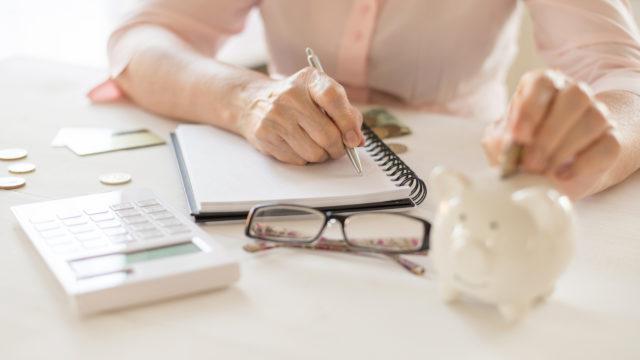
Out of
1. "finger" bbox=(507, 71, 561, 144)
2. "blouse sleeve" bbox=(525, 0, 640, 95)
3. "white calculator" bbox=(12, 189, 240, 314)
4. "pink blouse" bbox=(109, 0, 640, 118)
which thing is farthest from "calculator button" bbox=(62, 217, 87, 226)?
"blouse sleeve" bbox=(525, 0, 640, 95)

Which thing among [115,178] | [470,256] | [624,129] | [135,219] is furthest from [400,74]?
[470,256]

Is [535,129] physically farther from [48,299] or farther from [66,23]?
[66,23]

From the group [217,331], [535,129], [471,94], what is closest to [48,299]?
[217,331]

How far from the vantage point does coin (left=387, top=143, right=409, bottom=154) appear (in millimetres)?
1058

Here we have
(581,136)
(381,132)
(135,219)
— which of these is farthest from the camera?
(381,132)

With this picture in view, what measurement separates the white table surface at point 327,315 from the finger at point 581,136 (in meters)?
0.08

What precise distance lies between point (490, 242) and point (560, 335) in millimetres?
120

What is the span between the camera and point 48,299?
0.67 meters

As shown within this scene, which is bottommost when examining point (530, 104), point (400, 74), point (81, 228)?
point (400, 74)

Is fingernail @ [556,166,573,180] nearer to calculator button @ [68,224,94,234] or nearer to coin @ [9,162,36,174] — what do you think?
calculator button @ [68,224,94,234]

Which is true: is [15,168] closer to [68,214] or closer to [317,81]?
[68,214]

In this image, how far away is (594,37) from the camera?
117 cm

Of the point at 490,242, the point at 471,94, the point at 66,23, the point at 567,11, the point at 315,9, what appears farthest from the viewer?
the point at 66,23

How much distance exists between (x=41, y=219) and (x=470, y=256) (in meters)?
0.45
